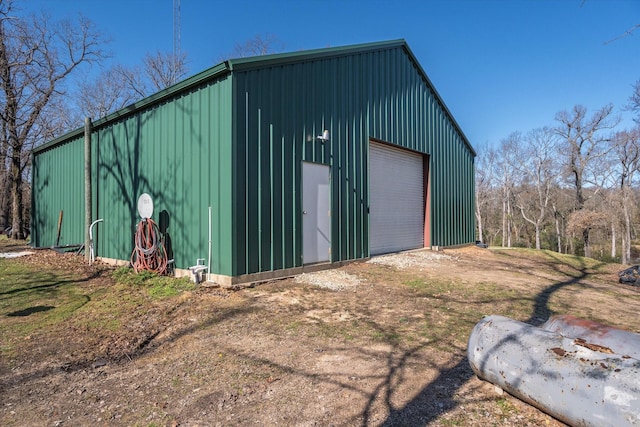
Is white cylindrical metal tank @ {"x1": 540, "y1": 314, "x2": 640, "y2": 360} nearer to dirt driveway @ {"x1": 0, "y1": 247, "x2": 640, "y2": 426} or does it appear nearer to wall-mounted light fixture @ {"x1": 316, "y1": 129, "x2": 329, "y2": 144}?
dirt driveway @ {"x1": 0, "y1": 247, "x2": 640, "y2": 426}

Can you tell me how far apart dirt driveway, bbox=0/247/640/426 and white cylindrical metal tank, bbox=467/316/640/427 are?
0.20 meters

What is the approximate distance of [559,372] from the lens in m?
2.20

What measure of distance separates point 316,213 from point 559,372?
18.9 ft

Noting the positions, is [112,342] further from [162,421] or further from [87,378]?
Answer: [162,421]

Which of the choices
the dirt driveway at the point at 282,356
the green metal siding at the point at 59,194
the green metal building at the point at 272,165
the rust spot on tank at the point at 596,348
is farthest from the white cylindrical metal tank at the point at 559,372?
the green metal siding at the point at 59,194

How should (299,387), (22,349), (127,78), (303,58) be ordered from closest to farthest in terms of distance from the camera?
(299,387) → (22,349) → (303,58) → (127,78)

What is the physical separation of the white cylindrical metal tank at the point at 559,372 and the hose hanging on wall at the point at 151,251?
20.5 feet

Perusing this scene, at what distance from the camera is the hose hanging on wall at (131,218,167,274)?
7168 millimetres

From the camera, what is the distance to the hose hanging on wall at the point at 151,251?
7168 millimetres

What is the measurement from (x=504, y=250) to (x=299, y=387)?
1327 centimetres

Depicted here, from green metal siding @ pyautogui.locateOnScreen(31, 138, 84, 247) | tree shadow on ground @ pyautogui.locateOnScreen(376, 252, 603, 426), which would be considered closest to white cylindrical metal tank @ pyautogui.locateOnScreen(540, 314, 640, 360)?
tree shadow on ground @ pyautogui.locateOnScreen(376, 252, 603, 426)

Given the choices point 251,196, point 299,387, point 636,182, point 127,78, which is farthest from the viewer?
point 636,182

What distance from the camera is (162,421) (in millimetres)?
2387

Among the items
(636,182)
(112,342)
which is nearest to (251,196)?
(112,342)
